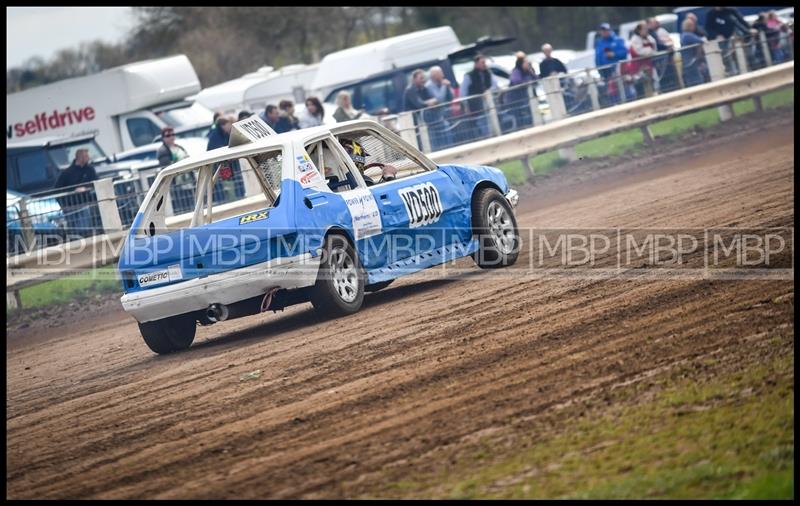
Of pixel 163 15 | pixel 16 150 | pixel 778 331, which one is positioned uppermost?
pixel 163 15

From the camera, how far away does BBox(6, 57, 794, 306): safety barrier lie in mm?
15953

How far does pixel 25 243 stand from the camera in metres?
16.0

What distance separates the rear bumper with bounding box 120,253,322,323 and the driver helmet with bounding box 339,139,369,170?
1.52 meters

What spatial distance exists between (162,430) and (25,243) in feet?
30.0

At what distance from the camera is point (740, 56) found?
936 inches

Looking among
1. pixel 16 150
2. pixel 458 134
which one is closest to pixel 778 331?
pixel 458 134

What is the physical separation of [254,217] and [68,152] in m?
16.4

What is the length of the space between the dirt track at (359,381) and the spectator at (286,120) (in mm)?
6691

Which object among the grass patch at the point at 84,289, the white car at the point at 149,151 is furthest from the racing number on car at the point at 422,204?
the white car at the point at 149,151

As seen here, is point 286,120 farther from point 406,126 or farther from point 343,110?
point 406,126

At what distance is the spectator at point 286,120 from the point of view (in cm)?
1883

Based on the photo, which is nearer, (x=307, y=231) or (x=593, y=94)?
(x=307, y=231)

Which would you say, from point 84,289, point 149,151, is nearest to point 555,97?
point 84,289

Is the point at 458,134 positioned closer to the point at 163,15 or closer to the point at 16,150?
the point at 16,150
